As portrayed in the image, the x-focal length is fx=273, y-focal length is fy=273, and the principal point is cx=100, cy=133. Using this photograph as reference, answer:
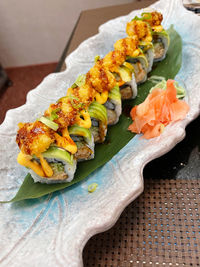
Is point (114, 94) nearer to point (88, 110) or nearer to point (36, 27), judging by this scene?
point (88, 110)

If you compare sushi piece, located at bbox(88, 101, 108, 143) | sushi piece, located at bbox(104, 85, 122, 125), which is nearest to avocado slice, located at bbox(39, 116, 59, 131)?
sushi piece, located at bbox(88, 101, 108, 143)

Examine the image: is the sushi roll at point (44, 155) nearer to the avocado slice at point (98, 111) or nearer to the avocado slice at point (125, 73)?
the avocado slice at point (98, 111)

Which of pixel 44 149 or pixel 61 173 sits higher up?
pixel 44 149

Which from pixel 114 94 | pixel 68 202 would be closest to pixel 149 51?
pixel 114 94

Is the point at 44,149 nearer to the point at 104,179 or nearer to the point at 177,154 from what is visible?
the point at 104,179

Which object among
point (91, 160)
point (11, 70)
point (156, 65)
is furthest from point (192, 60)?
point (11, 70)

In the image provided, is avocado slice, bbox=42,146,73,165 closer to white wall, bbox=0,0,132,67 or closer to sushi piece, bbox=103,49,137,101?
sushi piece, bbox=103,49,137,101
